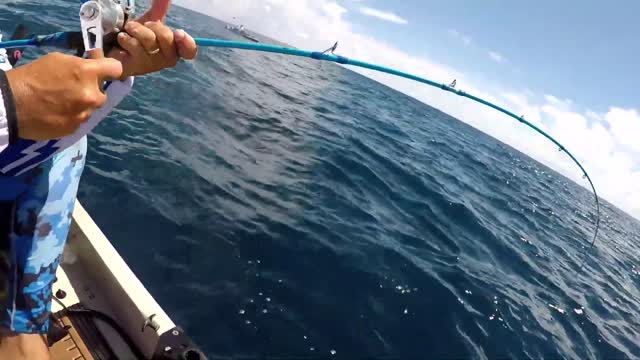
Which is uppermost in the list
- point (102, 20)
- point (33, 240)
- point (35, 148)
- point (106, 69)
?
point (102, 20)

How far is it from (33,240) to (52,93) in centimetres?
162

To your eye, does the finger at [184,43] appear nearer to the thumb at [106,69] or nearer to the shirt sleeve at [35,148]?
the thumb at [106,69]

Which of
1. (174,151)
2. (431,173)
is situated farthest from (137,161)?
(431,173)

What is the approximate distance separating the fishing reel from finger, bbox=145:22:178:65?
0.41 ft

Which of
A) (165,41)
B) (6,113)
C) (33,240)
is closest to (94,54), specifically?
(165,41)

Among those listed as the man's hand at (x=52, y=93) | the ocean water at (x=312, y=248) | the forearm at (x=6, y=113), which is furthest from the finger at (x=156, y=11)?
the ocean water at (x=312, y=248)

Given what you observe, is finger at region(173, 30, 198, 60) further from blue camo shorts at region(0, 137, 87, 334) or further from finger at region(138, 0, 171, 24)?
blue camo shorts at region(0, 137, 87, 334)

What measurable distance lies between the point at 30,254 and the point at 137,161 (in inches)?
209

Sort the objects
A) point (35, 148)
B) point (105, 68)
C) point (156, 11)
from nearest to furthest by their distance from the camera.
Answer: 1. point (105, 68)
2. point (35, 148)
3. point (156, 11)

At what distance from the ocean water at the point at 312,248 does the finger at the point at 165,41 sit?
11.5 feet

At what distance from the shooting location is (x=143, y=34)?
5.28 ft

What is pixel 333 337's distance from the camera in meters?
4.90

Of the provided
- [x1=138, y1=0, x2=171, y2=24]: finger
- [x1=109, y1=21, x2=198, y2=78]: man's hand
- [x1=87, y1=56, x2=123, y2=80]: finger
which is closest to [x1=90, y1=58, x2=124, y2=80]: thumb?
[x1=87, y1=56, x2=123, y2=80]: finger

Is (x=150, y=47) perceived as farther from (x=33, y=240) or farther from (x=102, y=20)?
(x=33, y=240)
